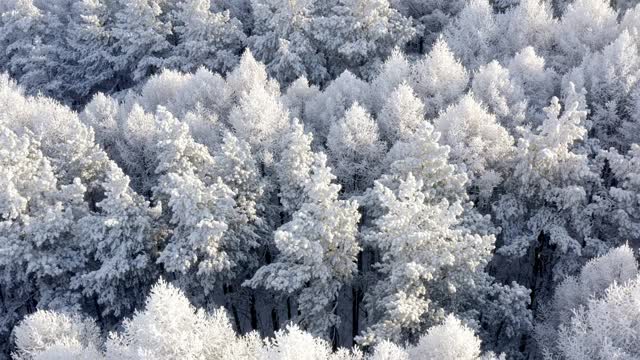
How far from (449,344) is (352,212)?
7173 mm

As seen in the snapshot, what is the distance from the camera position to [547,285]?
108 feet

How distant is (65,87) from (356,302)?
3739 centimetres

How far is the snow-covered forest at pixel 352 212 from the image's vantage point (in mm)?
24594

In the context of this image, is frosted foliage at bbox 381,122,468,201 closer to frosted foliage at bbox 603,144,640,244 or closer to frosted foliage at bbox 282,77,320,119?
frosted foliage at bbox 603,144,640,244

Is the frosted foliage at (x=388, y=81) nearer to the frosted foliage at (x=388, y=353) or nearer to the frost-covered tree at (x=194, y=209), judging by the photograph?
the frost-covered tree at (x=194, y=209)

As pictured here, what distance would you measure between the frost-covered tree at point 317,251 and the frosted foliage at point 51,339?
7.68 m

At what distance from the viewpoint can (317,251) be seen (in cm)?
2578

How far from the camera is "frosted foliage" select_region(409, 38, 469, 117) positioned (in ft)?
120

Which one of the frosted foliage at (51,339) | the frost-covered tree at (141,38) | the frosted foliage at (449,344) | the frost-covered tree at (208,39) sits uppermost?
the frost-covered tree at (141,38)

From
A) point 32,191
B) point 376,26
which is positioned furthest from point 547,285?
point 32,191

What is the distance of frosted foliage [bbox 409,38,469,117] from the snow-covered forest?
0.13 meters

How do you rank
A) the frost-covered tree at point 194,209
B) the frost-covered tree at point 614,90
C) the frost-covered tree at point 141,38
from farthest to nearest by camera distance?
the frost-covered tree at point 141,38 → the frost-covered tree at point 614,90 → the frost-covered tree at point 194,209

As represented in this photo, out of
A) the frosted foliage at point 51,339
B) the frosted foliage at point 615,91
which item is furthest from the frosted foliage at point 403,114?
the frosted foliage at point 51,339

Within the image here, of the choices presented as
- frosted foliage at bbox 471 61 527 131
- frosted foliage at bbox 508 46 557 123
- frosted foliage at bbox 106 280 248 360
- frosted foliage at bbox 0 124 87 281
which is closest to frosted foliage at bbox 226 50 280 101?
frosted foliage at bbox 0 124 87 281
